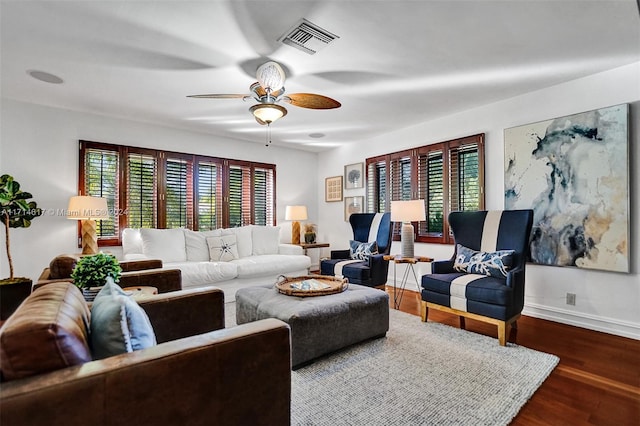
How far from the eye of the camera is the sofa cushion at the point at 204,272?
12.1ft

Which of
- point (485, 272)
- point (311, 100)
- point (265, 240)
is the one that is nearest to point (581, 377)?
point (485, 272)

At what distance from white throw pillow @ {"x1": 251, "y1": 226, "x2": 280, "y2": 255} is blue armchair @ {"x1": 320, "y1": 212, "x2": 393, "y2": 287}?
116cm

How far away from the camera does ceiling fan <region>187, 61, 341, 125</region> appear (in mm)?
2668

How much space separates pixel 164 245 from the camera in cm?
411

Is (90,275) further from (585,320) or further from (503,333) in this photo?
(585,320)

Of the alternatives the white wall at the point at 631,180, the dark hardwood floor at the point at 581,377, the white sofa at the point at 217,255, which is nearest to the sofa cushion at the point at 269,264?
the white sofa at the point at 217,255

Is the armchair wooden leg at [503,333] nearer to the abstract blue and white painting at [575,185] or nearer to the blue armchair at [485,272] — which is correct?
the blue armchair at [485,272]

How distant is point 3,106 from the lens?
3.56 metres

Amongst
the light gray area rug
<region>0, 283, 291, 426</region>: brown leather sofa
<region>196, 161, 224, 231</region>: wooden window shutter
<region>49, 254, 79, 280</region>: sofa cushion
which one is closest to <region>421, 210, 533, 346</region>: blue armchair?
the light gray area rug

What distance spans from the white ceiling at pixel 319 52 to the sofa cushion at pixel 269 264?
204 centimetres

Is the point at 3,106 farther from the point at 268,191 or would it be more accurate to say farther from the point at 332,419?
the point at 332,419

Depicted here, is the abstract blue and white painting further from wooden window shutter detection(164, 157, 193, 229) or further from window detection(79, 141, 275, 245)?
wooden window shutter detection(164, 157, 193, 229)

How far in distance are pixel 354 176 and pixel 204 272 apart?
308 centimetres

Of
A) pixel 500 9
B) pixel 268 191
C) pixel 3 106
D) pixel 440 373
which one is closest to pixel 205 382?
pixel 440 373
